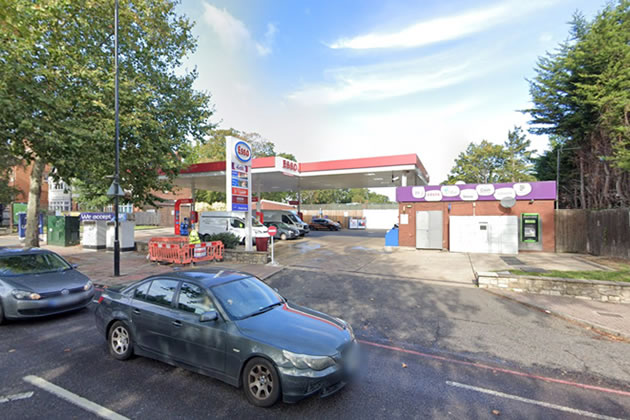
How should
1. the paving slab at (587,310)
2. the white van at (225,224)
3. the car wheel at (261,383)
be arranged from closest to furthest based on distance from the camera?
the car wheel at (261,383)
the paving slab at (587,310)
the white van at (225,224)

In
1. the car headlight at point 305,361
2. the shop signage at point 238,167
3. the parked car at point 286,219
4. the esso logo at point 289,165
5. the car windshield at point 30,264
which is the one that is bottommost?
the car headlight at point 305,361

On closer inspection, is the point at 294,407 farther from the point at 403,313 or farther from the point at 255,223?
the point at 255,223

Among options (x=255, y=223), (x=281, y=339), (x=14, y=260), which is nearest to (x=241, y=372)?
(x=281, y=339)

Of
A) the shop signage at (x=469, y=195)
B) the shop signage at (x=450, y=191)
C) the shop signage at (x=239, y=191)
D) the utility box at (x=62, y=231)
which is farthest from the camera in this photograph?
the utility box at (x=62, y=231)

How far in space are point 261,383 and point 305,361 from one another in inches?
24.2

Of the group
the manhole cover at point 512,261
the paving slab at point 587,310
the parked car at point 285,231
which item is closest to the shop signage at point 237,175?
the parked car at point 285,231

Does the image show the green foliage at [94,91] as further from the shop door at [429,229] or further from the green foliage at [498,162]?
the green foliage at [498,162]

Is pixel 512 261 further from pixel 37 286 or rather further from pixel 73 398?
pixel 37 286

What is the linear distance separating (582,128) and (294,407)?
85.8 ft

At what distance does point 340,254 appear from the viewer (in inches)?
651

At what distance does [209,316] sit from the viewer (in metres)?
3.95

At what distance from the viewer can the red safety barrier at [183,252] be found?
12.9 m

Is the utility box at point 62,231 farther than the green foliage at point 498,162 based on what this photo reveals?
No

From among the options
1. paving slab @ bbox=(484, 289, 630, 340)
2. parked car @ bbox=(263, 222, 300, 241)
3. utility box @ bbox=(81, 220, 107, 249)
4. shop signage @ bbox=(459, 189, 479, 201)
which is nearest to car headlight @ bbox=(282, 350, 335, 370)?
paving slab @ bbox=(484, 289, 630, 340)
